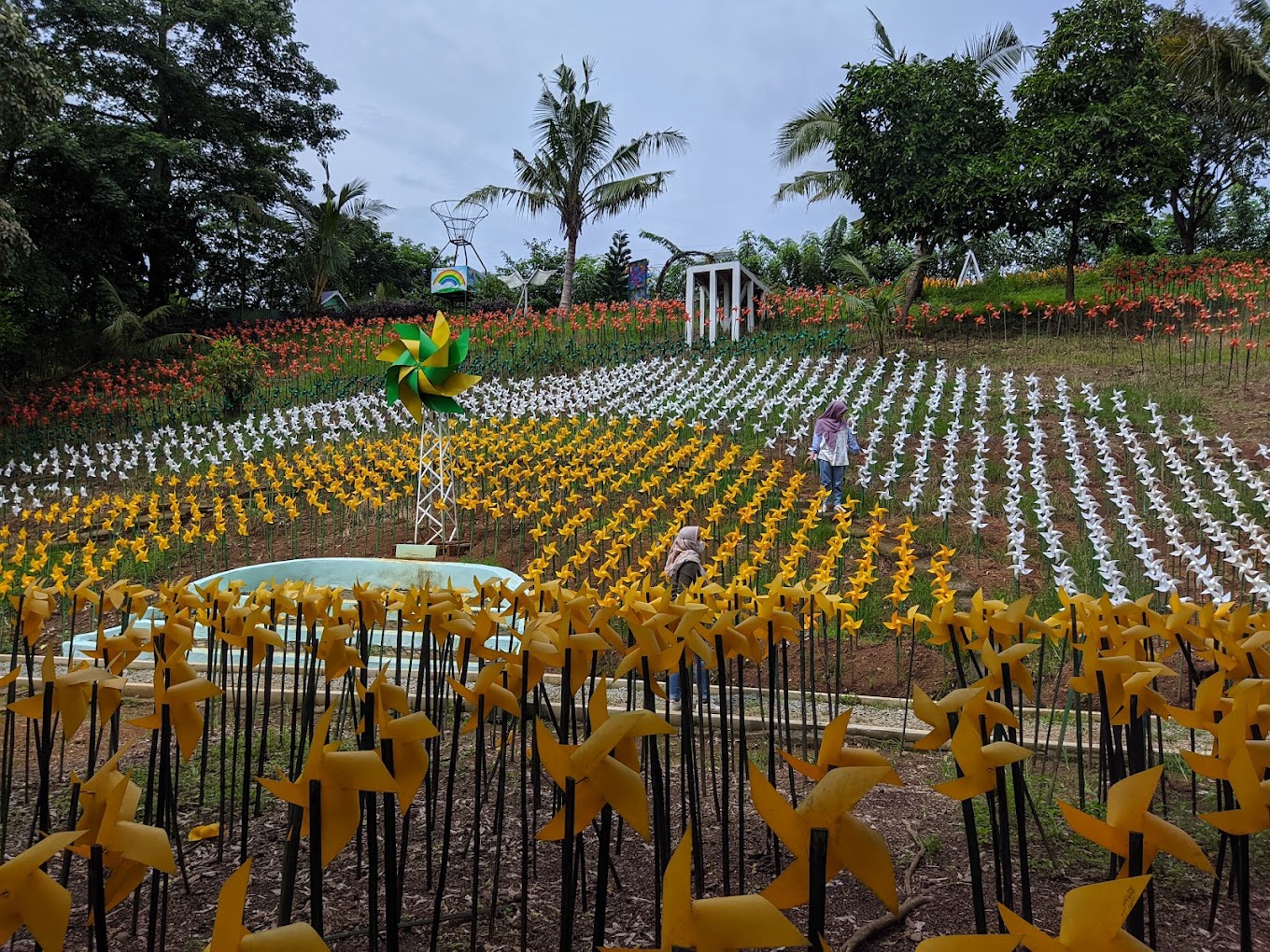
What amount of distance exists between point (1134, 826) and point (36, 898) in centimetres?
141

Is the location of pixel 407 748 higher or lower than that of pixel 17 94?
lower

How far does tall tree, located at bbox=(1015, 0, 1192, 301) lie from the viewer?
14.3m

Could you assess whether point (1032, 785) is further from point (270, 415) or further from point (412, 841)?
point (270, 415)

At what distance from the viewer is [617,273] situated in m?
31.3

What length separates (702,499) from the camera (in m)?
8.60

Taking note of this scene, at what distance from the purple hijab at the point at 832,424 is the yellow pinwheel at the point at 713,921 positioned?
7542 millimetres

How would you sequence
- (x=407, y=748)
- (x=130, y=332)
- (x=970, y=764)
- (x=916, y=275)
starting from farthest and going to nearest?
(x=130, y=332) → (x=916, y=275) → (x=407, y=748) → (x=970, y=764)

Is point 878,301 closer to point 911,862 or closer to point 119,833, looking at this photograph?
point 911,862

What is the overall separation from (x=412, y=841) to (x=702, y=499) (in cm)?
594

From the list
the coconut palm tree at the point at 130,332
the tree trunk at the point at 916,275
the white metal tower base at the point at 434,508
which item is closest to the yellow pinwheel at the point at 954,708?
the white metal tower base at the point at 434,508

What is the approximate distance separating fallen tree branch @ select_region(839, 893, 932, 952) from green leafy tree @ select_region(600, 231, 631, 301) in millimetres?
29490

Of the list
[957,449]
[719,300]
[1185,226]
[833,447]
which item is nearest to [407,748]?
[833,447]

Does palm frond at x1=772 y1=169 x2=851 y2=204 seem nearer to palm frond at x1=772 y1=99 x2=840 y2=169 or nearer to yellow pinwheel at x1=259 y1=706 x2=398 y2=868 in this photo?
palm frond at x1=772 y1=99 x2=840 y2=169

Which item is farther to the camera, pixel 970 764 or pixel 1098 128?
pixel 1098 128
